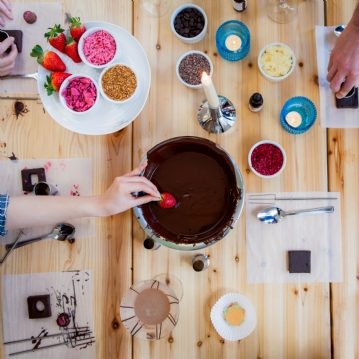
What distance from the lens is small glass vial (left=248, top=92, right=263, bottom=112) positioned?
1.42m

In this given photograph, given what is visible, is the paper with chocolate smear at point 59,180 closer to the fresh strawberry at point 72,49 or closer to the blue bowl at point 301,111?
the fresh strawberry at point 72,49

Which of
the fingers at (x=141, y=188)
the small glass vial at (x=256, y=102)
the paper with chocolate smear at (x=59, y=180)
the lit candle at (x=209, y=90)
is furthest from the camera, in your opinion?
the paper with chocolate smear at (x=59, y=180)

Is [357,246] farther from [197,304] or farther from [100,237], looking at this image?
[100,237]

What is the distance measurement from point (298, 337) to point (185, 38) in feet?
4.08

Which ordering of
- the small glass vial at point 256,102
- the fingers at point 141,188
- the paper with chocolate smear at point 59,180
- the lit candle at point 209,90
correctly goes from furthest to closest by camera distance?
the paper with chocolate smear at point 59,180, the small glass vial at point 256,102, the fingers at point 141,188, the lit candle at point 209,90

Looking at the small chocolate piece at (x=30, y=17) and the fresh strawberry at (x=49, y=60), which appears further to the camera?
the small chocolate piece at (x=30, y=17)

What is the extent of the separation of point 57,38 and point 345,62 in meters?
1.07

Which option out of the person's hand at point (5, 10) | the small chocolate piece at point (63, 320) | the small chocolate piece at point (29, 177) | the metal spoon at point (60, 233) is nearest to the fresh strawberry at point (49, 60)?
the person's hand at point (5, 10)

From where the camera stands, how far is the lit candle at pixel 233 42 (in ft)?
5.04

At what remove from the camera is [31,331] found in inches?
59.1

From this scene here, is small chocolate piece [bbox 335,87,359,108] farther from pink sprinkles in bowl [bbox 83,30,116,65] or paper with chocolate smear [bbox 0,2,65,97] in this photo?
paper with chocolate smear [bbox 0,2,65,97]

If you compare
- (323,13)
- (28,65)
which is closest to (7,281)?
(28,65)

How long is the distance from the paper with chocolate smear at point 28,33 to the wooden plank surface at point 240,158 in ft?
1.14

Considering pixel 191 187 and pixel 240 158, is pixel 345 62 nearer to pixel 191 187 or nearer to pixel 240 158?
pixel 240 158
